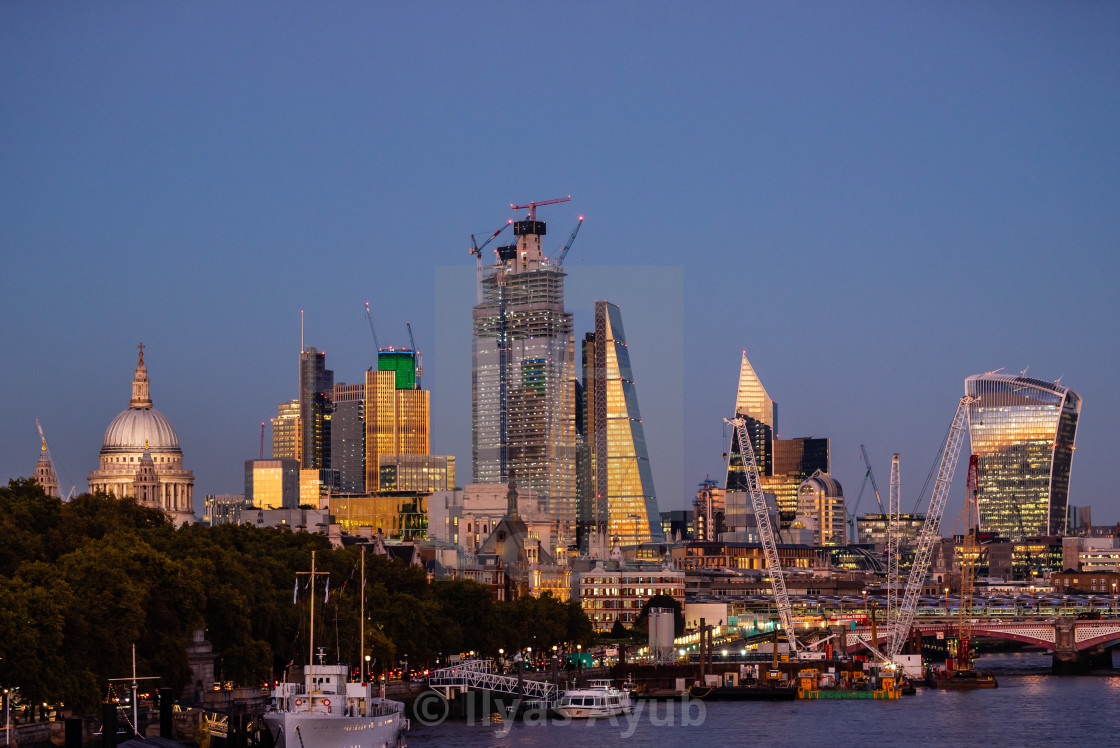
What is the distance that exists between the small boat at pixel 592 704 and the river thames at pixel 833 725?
122cm

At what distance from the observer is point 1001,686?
551 ft

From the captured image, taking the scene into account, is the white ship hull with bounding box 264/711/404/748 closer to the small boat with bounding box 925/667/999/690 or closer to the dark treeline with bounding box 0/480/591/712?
the dark treeline with bounding box 0/480/591/712

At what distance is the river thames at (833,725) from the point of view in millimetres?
110062

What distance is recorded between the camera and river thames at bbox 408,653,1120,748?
110 meters

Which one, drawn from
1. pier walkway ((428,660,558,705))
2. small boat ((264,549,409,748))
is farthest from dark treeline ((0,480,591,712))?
small boat ((264,549,409,748))

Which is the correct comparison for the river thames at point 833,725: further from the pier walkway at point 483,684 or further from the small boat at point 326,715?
the small boat at point 326,715

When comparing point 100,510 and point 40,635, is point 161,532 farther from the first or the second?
point 40,635

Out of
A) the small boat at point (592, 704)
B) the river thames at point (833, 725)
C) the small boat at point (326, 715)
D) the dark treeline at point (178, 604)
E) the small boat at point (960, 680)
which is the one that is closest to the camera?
the dark treeline at point (178, 604)

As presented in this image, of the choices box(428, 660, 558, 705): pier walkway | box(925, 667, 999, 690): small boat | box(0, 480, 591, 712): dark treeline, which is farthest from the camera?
box(925, 667, 999, 690): small boat

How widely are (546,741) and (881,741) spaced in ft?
62.9

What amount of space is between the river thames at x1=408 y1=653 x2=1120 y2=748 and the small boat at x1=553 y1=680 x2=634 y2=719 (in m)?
1.22

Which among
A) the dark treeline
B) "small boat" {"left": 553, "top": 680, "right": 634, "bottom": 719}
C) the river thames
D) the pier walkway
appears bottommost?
the river thames

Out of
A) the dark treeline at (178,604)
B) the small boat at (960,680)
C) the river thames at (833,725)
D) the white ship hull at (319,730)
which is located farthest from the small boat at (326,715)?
the small boat at (960,680)

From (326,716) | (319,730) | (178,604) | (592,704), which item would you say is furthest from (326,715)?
(592,704)
